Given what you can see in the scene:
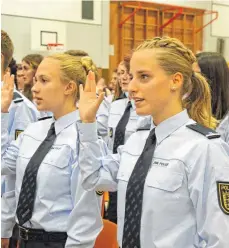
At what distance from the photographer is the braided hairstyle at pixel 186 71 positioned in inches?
65.2

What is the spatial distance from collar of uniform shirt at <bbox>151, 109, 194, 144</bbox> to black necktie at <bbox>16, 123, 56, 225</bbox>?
0.71 m

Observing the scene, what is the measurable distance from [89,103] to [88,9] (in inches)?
314

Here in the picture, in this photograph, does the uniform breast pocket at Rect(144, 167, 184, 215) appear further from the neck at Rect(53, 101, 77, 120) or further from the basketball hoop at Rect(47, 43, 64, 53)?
the basketball hoop at Rect(47, 43, 64, 53)

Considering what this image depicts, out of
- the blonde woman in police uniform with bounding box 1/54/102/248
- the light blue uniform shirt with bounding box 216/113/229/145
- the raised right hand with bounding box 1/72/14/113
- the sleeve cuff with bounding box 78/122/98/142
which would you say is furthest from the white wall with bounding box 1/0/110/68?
the sleeve cuff with bounding box 78/122/98/142

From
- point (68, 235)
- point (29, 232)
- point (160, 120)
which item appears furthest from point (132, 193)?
point (29, 232)

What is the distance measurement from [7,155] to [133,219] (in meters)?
1.05

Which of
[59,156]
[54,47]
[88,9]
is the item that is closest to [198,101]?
[59,156]

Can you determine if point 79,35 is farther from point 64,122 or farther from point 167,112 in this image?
point 167,112

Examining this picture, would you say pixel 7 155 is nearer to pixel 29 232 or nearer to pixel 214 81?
pixel 29 232

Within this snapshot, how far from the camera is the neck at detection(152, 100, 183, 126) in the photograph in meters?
1.67

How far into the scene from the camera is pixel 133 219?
5.25ft

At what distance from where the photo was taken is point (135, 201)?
5.27 ft

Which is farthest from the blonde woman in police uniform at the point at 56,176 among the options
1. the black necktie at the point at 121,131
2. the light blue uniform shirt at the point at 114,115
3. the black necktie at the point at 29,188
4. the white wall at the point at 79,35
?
the white wall at the point at 79,35

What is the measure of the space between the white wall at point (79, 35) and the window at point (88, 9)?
152 millimetres
